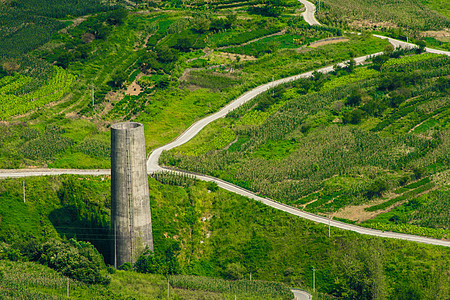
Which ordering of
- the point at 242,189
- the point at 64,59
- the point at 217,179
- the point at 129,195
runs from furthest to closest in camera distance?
the point at 64,59 < the point at 217,179 < the point at 242,189 < the point at 129,195

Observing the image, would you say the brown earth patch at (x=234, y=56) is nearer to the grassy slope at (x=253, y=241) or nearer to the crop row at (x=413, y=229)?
the grassy slope at (x=253, y=241)

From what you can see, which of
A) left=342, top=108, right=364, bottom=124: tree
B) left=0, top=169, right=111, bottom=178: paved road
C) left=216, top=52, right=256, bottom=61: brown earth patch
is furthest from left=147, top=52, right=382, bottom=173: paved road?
left=342, top=108, right=364, bottom=124: tree

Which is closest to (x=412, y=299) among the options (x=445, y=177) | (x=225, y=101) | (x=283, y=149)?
(x=445, y=177)

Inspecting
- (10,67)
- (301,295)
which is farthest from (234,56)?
(301,295)

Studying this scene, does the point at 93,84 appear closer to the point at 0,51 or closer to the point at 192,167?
the point at 0,51

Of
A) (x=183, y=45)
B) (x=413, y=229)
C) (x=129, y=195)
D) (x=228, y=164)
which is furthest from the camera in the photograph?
(x=183, y=45)

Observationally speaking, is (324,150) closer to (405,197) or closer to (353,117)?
(353,117)

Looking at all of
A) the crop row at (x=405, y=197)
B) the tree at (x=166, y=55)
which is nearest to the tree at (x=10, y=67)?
the tree at (x=166, y=55)

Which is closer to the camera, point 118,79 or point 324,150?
point 324,150

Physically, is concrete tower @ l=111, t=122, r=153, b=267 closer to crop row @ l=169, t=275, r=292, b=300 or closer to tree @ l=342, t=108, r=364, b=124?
crop row @ l=169, t=275, r=292, b=300
